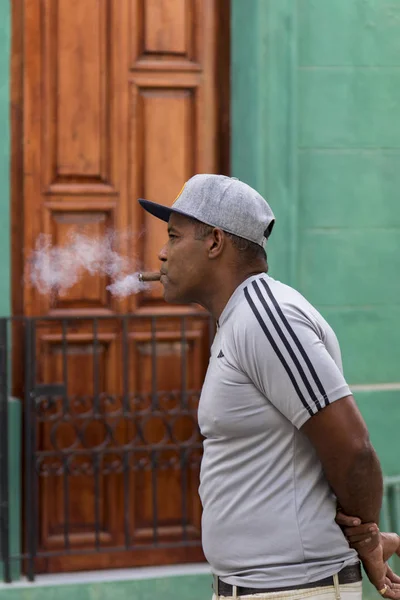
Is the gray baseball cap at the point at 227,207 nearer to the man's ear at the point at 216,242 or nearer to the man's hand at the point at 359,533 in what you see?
the man's ear at the point at 216,242

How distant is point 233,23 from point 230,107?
42cm

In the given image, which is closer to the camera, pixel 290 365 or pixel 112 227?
pixel 290 365

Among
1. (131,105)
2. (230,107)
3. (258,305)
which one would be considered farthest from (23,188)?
(258,305)

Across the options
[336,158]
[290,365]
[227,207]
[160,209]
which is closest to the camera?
[290,365]

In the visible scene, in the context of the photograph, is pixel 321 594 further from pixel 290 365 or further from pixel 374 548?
pixel 290 365

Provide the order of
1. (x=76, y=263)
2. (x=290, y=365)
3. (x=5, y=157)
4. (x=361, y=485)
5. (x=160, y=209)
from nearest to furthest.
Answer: (x=290, y=365) → (x=361, y=485) → (x=160, y=209) → (x=5, y=157) → (x=76, y=263)

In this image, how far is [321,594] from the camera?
8.05 feet

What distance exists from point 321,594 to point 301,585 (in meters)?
0.05

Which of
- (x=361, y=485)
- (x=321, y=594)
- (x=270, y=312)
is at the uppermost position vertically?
(x=270, y=312)

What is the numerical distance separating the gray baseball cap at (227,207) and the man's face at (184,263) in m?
0.05

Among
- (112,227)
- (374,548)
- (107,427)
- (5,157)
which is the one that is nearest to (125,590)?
(107,427)

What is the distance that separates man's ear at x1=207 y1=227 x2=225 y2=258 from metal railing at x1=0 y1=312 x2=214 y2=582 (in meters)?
2.72

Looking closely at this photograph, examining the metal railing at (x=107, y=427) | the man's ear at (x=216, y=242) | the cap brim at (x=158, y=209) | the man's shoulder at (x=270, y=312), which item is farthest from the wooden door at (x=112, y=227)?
the man's shoulder at (x=270, y=312)

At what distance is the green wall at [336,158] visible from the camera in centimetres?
549
